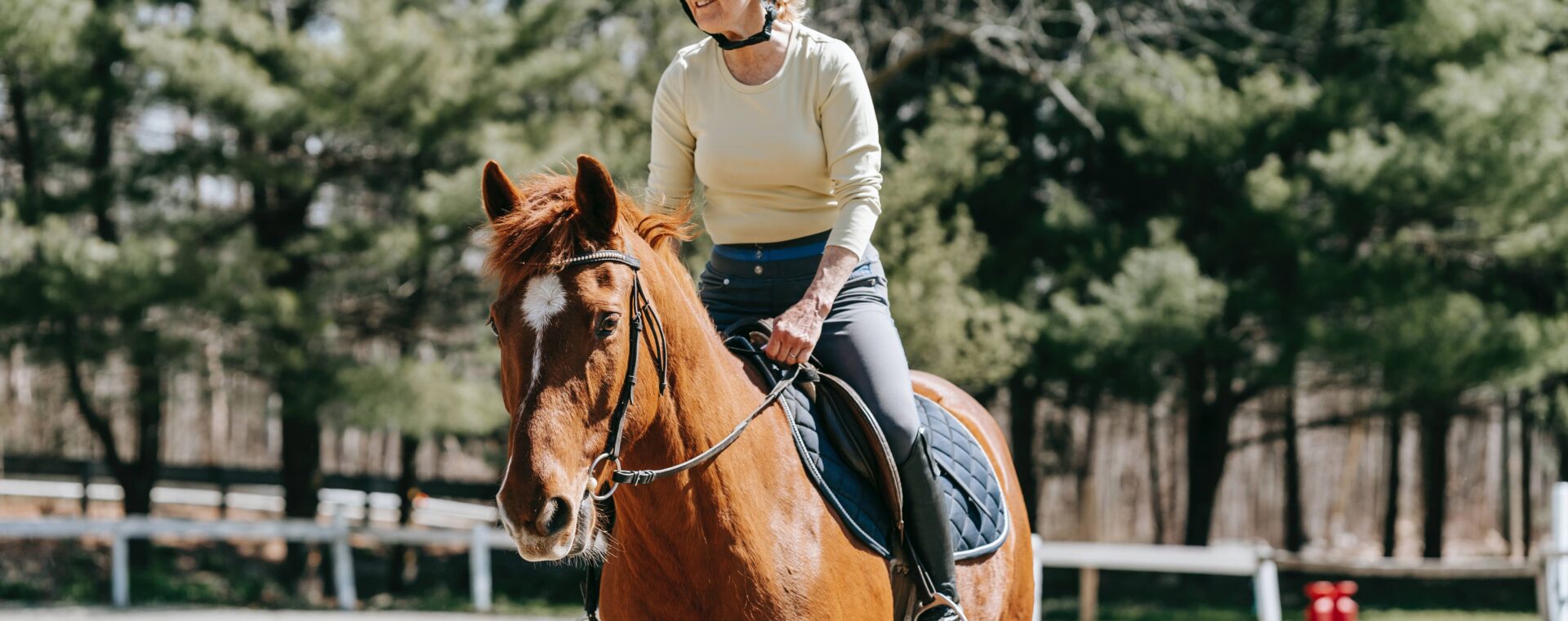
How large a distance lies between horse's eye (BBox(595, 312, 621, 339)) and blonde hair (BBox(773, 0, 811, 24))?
1.18 metres

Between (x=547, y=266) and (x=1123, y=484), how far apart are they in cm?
2319

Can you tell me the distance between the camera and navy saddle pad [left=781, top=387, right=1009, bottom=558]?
11.3ft

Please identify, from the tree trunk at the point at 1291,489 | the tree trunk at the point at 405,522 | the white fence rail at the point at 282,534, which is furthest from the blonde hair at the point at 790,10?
the tree trunk at the point at 1291,489

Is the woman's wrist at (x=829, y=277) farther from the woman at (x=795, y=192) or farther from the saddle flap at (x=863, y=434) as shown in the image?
the saddle flap at (x=863, y=434)

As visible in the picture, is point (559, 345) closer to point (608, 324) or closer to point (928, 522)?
point (608, 324)

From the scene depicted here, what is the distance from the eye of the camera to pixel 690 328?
3121 mm

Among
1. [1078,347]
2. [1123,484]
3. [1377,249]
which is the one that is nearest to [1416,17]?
[1377,249]

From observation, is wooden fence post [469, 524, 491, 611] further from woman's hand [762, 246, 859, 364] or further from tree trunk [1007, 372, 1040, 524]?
woman's hand [762, 246, 859, 364]

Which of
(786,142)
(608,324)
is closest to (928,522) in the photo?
(786,142)

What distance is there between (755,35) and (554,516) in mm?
1473

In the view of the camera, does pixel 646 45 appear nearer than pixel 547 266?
No

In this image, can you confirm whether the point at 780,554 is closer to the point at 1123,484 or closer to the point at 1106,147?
the point at 1106,147

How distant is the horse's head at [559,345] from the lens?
2523 mm

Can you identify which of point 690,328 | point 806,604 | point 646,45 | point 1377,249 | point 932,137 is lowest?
point 806,604
